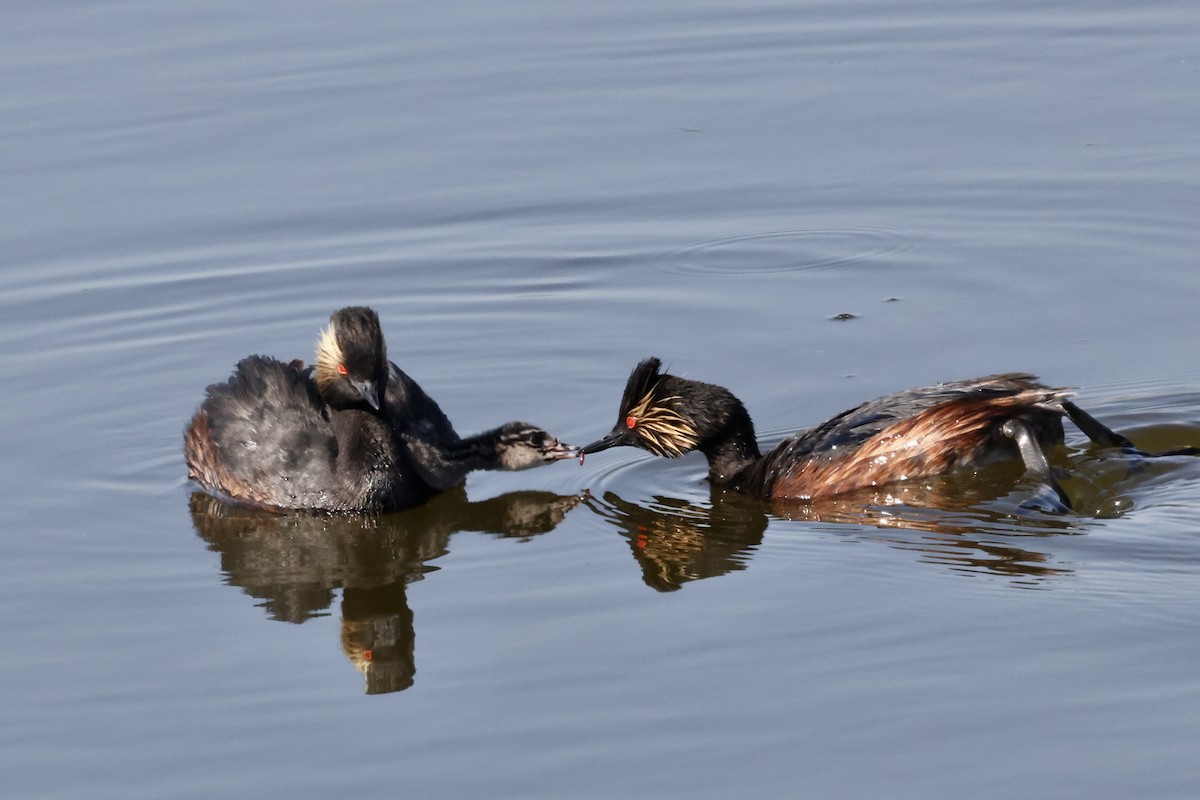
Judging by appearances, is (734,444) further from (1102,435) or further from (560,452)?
(1102,435)

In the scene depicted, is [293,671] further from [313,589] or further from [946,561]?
[946,561]

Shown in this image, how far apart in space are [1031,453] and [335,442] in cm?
383

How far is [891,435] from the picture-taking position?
10.2m

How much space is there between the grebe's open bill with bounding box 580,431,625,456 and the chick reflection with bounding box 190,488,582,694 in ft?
1.06

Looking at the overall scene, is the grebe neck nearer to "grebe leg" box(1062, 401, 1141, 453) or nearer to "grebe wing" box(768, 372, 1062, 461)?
"grebe wing" box(768, 372, 1062, 461)

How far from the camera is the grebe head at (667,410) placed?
10.7m

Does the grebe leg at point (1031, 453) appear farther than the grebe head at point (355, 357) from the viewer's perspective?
No

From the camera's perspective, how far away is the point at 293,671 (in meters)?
8.35

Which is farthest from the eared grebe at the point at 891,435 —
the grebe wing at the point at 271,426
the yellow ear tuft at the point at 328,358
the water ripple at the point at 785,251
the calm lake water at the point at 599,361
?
the water ripple at the point at 785,251

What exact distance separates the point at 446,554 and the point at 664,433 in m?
1.55

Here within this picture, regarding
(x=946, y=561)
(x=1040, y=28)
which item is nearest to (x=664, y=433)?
(x=946, y=561)

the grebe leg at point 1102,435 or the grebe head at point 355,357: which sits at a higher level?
the grebe head at point 355,357

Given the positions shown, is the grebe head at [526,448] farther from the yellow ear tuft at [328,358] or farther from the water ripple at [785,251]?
the water ripple at [785,251]

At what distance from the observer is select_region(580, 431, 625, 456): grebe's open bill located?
10852 millimetres
